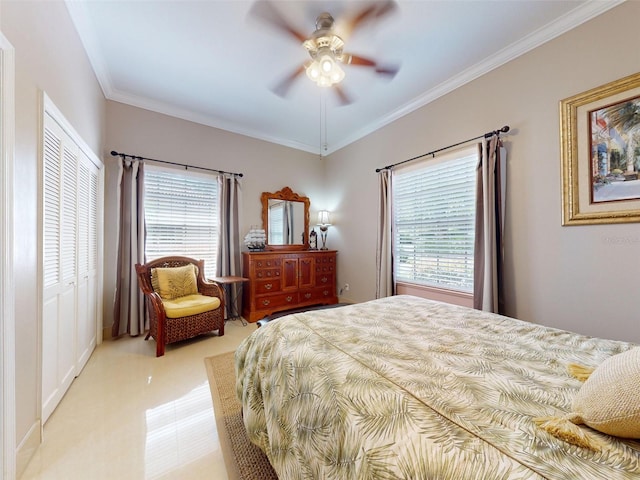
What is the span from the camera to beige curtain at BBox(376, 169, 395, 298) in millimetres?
3420

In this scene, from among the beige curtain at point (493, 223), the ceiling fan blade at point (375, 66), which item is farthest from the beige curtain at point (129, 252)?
the beige curtain at point (493, 223)

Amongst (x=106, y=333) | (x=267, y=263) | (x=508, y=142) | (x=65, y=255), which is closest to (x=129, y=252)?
(x=106, y=333)

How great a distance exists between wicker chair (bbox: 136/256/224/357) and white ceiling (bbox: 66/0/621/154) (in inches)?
80.5

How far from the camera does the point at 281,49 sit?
7.59ft

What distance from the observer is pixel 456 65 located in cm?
254

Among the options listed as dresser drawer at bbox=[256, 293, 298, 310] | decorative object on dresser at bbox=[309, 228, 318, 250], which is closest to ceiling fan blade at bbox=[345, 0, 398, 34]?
decorative object on dresser at bbox=[309, 228, 318, 250]

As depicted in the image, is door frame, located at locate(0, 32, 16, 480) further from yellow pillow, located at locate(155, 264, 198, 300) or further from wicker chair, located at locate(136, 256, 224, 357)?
yellow pillow, located at locate(155, 264, 198, 300)

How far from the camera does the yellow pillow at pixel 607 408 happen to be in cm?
59

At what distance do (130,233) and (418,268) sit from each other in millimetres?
3626

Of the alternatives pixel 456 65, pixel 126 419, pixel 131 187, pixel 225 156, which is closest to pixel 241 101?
pixel 225 156

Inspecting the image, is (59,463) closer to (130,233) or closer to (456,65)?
(130,233)

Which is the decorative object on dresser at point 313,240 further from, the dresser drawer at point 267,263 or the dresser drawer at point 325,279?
the dresser drawer at point 267,263

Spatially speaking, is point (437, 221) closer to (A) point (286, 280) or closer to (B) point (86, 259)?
(A) point (286, 280)

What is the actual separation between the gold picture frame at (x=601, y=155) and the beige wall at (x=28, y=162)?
11.8 ft
